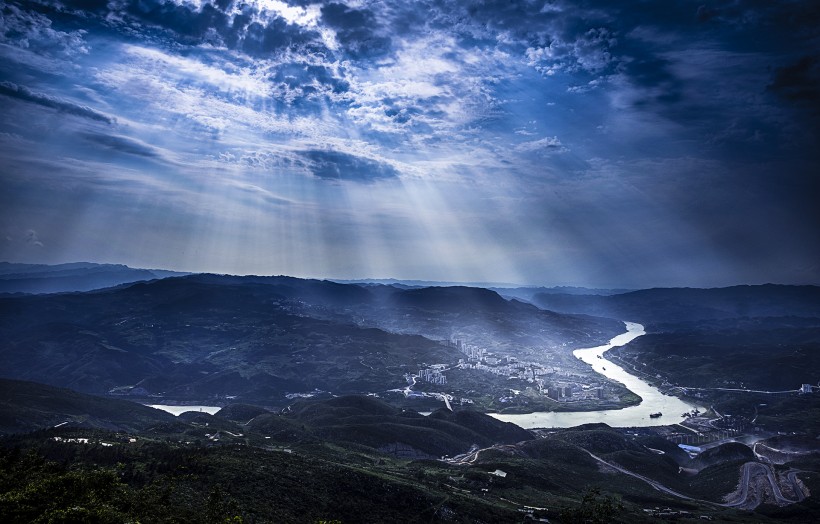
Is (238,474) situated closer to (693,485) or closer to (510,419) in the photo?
(693,485)

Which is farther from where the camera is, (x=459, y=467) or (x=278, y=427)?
(x=278, y=427)

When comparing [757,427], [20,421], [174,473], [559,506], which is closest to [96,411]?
[20,421]

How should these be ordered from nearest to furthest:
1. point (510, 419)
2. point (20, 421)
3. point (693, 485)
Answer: point (693, 485) → point (20, 421) → point (510, 419)

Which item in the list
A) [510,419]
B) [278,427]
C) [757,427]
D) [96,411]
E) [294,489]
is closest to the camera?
[294,489]

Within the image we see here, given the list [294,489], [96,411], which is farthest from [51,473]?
[96,411]

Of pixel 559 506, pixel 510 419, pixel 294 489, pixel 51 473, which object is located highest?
pixel 51 473

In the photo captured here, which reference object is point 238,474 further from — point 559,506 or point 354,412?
point 354,412

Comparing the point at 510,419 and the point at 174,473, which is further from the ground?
the point at 174,473
